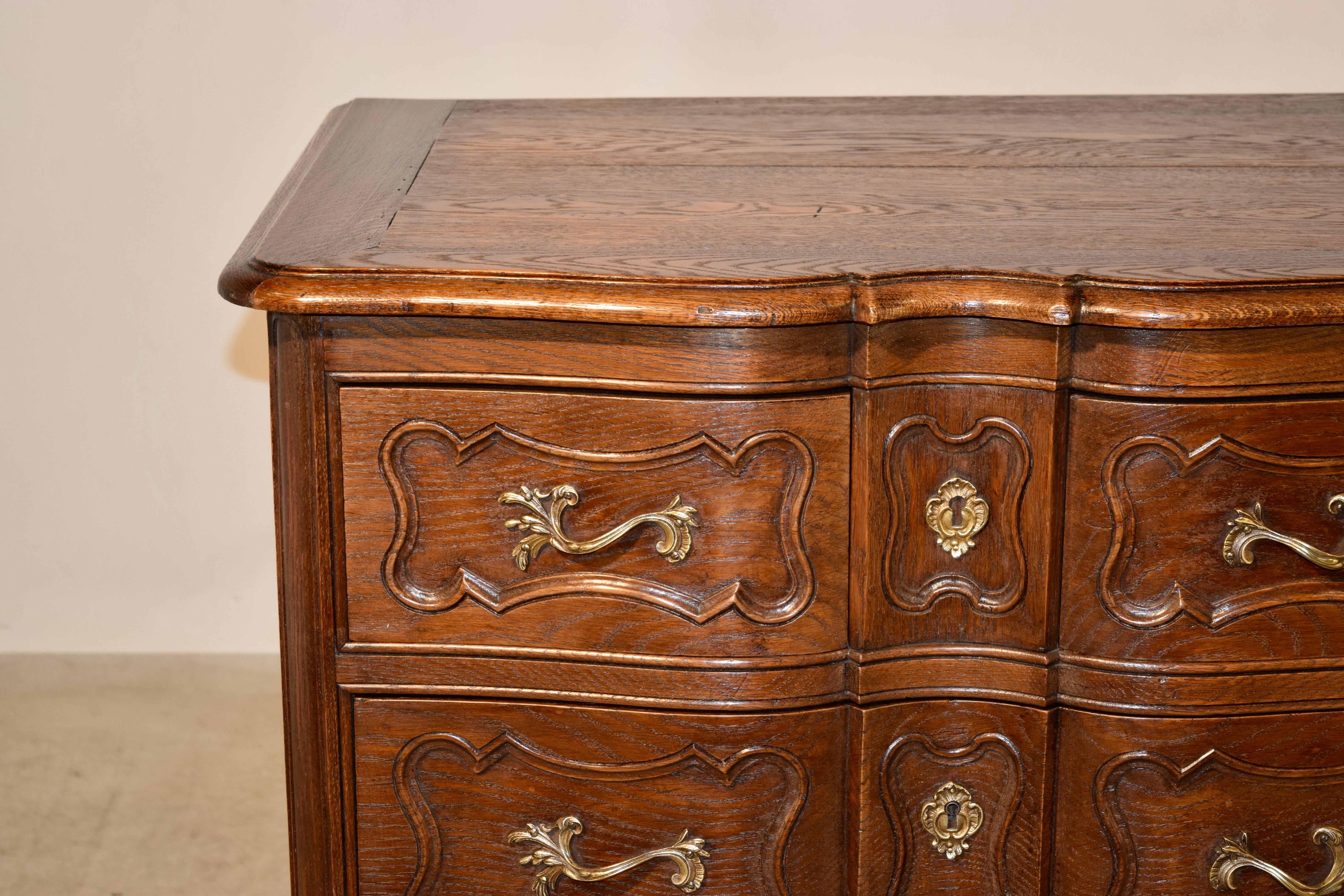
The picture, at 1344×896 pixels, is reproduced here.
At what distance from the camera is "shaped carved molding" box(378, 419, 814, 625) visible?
2.98 ft

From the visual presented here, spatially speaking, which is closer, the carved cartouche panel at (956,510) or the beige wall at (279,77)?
the carved cartouche panel at (956,510)

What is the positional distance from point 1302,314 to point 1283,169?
389 millimetres

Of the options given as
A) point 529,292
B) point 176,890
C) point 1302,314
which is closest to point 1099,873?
point 1302,314

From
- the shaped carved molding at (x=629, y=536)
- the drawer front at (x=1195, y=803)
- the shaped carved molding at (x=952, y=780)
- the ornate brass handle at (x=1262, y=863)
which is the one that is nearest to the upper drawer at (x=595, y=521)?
→ the shaped carved molding at (x=629, y=536)

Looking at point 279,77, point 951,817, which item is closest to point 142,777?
point 279,77

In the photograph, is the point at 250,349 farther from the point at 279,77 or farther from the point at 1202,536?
the point at 1202,536

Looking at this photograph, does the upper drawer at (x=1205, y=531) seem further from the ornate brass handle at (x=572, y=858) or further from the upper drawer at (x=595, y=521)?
the ornate brass handle at (x=572, y=858)

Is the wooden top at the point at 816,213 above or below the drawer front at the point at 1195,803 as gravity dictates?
above

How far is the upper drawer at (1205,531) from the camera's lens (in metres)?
0.89

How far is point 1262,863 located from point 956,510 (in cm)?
33

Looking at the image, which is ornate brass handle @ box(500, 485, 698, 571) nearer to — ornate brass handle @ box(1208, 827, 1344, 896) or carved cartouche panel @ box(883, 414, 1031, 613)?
carved cartouche panel @ box(883, 414, 1031, 613)

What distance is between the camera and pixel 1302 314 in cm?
84

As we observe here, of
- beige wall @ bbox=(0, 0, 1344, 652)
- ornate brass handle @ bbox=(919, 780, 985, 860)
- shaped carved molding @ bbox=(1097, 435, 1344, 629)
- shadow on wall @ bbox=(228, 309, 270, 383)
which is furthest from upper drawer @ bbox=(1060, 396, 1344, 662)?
shadow on wall @ bbox=(228, 309, 270, 383)

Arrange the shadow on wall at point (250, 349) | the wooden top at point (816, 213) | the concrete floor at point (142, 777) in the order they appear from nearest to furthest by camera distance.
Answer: the wooden top at point (816, 213), the concrete floor at point (142, 777), the shadow on wall at point (250, 349)
